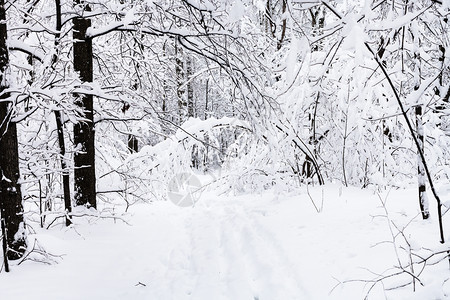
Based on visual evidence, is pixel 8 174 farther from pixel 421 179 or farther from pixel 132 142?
pixel 132 142

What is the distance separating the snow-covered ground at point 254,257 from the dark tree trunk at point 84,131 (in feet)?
1.72

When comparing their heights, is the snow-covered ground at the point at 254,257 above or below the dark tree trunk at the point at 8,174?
below

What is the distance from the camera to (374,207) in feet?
17.7

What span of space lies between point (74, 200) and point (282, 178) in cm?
453

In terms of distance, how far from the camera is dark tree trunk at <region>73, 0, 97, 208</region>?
6113 millimetres

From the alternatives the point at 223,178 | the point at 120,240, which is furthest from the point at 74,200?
the point at 223,178

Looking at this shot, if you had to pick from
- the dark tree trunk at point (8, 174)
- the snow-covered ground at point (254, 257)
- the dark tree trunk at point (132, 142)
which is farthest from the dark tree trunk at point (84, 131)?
the dark tree trunk at point (8, 174)

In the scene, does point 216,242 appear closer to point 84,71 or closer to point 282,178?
point 282,178

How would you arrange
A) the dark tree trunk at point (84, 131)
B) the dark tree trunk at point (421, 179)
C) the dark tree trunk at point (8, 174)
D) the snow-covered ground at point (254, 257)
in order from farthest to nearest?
the dark tree trunk at point (84, 131) → the dark tree trunk at point (421, 179) → the dark tree trunk at point (8, 174) → the snow-covered ground at point (254, 257)

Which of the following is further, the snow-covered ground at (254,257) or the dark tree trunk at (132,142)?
the dark tree trunk at (132,142)

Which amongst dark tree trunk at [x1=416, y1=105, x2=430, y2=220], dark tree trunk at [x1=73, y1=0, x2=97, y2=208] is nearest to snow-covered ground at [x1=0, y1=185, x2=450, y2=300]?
dark tree trunk at [x1=416, y1=105, x2=430, y2=220]

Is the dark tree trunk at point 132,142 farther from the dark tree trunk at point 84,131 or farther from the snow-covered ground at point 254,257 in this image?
the snow-covered ground at point 254,257

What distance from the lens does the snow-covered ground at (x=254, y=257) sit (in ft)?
11.7

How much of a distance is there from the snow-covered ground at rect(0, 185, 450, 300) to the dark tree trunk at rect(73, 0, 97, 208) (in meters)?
0.52
